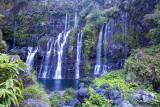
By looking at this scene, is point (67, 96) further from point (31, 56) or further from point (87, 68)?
point (31, 56)

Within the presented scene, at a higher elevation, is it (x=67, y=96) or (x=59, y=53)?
(x=59, y=53)

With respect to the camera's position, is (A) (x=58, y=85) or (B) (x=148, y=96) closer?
(B) (x=148, y=96)

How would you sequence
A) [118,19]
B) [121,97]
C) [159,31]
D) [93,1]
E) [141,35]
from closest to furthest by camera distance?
[121,97], [159,31], [141,35], [118,19], [93,1]

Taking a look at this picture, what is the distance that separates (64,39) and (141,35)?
1136cm

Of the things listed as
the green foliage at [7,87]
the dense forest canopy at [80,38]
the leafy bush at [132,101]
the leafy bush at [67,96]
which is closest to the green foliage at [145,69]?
the dense forest canopy at [80,38]

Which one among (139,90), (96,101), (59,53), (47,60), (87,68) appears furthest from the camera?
(47,60)

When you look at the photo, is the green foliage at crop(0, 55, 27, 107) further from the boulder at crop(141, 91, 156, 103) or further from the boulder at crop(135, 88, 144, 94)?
the boulder at crop(135, 88, 144, 94)

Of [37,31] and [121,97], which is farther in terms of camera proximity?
[37,31]

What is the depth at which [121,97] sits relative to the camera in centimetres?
657

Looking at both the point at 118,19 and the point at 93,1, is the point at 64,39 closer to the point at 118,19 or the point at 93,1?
the point at 118,19

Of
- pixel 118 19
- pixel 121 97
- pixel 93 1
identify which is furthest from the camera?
pixel 93 1

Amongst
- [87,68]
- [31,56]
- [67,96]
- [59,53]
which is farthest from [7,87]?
[31,56]

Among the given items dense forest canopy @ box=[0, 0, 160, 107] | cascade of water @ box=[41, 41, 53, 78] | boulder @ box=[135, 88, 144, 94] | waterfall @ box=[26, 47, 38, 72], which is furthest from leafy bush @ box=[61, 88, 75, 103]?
waterfall @ box=[26, 47, 38, 72]

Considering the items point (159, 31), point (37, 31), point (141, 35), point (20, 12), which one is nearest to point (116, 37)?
point (141, 35)
